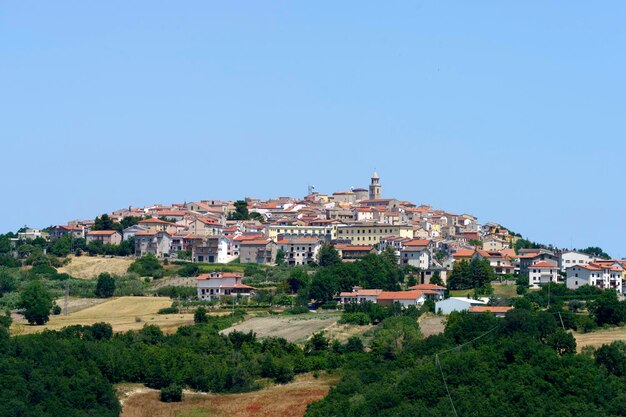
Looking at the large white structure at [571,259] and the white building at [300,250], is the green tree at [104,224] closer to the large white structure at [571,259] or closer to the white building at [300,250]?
the white building at [300,250]

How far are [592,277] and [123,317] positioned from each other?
23.6m

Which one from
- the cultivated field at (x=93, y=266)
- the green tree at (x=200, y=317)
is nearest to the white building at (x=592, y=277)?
the green tree at (x=200, y=317)

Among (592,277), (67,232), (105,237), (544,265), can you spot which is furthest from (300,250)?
(592,277)

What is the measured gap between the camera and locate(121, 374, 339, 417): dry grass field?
42.6 meters

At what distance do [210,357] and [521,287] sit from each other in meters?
22.2

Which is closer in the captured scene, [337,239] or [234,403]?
[234,403]

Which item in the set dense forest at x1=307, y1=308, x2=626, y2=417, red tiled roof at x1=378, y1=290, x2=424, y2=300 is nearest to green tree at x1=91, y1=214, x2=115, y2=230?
red tiled roof at x1=378, y1=290, x2=424, y2=300

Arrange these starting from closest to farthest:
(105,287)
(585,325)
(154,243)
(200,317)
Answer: (585,325), (200,317), (105,287), (154,243)

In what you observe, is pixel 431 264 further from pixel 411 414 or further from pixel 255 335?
pixel 411 414

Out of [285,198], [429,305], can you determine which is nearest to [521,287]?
[429,305]

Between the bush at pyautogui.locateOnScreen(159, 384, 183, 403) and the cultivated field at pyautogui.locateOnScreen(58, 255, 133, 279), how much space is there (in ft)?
102

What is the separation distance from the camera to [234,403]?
4366 centimetres

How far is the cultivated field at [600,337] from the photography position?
47.4 m

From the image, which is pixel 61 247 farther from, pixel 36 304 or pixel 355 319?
pixel 355 319
